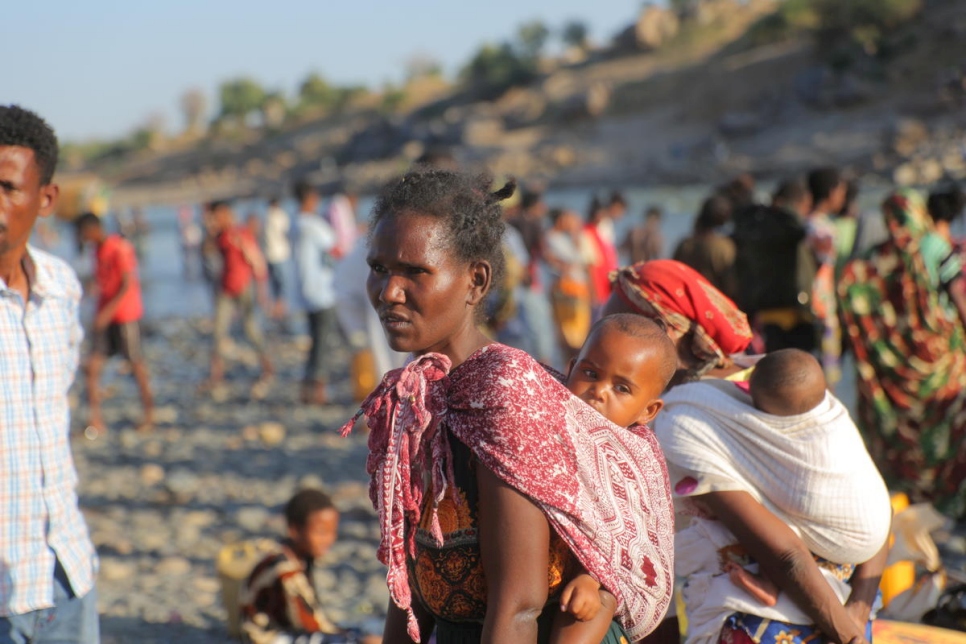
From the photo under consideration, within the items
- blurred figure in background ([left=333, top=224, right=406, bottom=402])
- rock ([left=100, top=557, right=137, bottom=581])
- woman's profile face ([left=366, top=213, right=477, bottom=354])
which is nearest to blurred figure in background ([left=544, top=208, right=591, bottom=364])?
blurred figure in background ([left=333, top=224, right=406, bottom=402])

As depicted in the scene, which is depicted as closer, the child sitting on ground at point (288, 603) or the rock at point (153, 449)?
the child sitting on ground at point (288, 603)

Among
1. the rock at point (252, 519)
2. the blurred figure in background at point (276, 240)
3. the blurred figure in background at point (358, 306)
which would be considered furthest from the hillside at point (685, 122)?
the rock at point (252, 519)

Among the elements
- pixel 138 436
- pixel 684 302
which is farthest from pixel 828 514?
pixel 138 436

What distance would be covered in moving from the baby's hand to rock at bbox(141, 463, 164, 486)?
6.17 meters

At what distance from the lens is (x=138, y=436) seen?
870 centimetres

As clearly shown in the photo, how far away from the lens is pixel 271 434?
27.3 feet

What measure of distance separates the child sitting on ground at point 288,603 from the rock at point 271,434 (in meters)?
4.10

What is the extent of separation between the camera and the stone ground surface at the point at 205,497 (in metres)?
4.96

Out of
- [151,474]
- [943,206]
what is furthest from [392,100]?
[943,206]

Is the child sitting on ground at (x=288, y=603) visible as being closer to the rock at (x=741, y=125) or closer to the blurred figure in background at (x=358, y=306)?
the blurred figure in background at (x=358, y=306)

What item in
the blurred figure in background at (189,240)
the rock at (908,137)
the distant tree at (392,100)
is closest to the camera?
the blurred figure in background at (189,240)

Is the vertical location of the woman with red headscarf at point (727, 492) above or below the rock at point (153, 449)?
above

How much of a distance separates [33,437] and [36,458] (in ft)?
0.18

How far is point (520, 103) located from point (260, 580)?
64376mm
